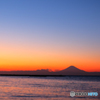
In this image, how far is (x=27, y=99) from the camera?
17438 millimetres

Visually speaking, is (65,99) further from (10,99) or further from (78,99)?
(10,99)

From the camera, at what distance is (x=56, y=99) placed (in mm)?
17594

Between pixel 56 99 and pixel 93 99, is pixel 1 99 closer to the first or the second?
pixel 56 99

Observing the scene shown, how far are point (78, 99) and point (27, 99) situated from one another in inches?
217

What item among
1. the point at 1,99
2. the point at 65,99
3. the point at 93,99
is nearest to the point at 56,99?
the point at 65,99

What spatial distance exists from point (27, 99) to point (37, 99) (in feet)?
3.47

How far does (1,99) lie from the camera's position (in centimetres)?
1725

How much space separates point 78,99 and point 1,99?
822 centimetres

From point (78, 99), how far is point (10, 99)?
7329 millimetres

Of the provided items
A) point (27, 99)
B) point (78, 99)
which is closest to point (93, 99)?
point (78, 99)

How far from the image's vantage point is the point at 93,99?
17.8 meters

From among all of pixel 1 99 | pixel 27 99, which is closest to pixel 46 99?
pixel 27 99

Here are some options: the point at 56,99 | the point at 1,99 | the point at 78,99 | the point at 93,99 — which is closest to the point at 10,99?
the point at 1,99

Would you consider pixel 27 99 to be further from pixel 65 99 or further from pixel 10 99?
pixel 65 99
